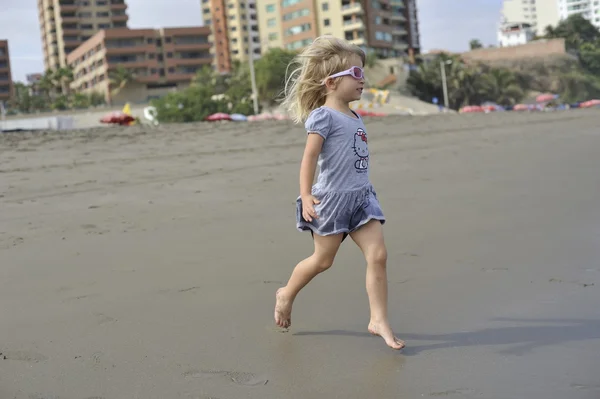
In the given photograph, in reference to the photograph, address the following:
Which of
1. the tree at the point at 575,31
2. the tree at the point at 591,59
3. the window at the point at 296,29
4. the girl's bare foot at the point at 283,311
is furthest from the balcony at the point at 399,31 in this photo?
the girl's bare foot at the point at 283,311

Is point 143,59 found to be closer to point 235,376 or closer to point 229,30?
point 229,30

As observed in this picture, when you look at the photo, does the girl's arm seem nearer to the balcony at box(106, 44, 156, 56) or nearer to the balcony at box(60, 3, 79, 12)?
the balcony at box(106, 44, 156, 56)

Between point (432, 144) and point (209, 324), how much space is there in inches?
395

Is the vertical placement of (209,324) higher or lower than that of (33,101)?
lower

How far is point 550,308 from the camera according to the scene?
10.9 ft

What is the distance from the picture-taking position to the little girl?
117 inches

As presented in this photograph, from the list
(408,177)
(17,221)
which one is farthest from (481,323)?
Answer: (408,177)

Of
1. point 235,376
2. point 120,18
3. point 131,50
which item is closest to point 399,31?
point 131,50

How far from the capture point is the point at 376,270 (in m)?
2.98

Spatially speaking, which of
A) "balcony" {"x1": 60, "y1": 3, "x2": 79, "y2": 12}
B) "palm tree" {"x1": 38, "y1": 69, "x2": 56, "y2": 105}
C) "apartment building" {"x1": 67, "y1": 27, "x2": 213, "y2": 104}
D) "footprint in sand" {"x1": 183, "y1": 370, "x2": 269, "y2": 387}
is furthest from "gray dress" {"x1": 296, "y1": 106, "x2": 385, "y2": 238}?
"balcony" {"x1": 60, "y1": 3, "x2": 79, "y2": 12}

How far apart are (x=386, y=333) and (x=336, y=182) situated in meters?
0.64

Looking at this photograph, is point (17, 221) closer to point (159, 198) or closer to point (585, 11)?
point (159, 198)

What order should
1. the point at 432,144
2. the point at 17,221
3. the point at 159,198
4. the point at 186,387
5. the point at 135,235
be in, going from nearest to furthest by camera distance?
the point at 186,387 → the point at 135,235 → the point at 17,221 → the point at 159,198 → the point at 432,144

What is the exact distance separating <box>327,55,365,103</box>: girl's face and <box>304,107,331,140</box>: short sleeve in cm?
13
